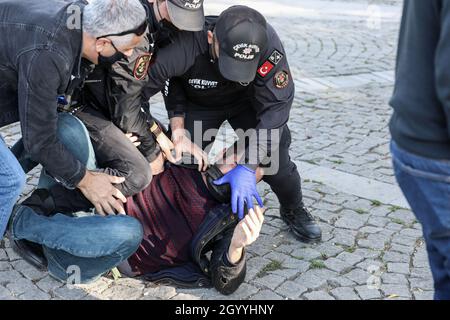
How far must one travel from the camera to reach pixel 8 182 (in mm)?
2844

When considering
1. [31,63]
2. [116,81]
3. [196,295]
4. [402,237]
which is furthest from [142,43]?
[402,237]

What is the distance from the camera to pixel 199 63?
3447 mm

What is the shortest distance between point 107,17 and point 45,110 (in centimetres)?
48

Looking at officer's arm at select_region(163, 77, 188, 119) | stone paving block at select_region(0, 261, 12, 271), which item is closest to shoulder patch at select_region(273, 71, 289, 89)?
officer's arm at select_region(163, 77, 188, 119)

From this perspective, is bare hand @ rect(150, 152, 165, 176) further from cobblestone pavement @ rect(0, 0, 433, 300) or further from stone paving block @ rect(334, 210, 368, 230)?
stone paving block @ rect(334, 210, 368, 230)

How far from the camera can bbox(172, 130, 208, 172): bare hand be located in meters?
3.43

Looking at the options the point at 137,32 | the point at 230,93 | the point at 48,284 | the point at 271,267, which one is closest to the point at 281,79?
the point at 230,93

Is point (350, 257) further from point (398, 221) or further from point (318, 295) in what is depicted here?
point (398, 221)

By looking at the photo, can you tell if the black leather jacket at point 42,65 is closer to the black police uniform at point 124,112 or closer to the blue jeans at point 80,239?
the blue jeans at point 80,239

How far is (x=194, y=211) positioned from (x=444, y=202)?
4.88 ft

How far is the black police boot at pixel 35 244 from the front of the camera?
3.04 m

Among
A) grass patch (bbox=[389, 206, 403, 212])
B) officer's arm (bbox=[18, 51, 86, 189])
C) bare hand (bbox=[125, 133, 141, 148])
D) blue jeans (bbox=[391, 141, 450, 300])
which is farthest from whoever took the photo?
grass patch (bbox=[389, 206, 403, 212])

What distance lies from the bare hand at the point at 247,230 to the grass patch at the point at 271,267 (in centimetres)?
41

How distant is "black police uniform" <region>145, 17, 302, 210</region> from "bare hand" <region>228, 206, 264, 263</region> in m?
0.59
